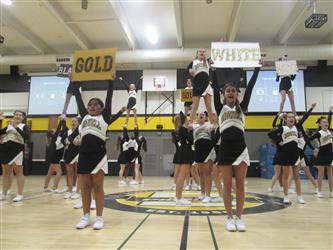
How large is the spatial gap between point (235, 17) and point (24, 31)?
9092mm

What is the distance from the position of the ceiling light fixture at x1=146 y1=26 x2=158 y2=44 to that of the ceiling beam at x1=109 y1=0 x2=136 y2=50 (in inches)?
29.4

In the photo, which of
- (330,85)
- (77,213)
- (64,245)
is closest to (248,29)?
(330,85)

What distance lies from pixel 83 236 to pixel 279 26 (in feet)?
41.0

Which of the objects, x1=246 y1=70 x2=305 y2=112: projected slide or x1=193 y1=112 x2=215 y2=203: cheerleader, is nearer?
x1=193 y1=112 x2=215 y2=203: cheerleader

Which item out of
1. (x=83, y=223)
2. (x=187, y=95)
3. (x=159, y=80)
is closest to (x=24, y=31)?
(x=159, y=80)

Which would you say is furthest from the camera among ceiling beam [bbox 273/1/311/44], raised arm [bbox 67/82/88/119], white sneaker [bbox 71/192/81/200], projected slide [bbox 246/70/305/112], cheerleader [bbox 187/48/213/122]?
projected slide [bbox 246/70/305/112]

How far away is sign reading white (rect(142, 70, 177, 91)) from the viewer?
15383mm

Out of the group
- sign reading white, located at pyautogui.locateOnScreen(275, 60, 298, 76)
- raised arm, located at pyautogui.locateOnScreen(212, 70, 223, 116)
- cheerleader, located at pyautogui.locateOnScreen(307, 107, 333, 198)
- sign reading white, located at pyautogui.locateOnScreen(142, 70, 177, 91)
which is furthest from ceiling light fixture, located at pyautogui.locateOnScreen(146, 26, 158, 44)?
raised arm, located at pyautogui.locateOnScreen(212, 70, 223, 116)

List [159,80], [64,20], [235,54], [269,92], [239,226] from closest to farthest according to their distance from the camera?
[239,226], [235,54], [64,20], [269,92], [159,80]

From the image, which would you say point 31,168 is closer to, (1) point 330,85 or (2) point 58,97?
(2) point 58,97

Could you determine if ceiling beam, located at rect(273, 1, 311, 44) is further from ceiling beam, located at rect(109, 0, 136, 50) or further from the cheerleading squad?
ceiling beam, located at rect(109, 0, 136, 50)

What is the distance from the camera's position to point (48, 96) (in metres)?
16.2

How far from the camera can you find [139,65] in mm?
16172

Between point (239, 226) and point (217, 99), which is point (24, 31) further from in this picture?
point (239, 226)
